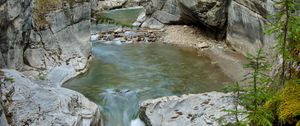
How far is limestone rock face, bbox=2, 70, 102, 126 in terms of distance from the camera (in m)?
7.75

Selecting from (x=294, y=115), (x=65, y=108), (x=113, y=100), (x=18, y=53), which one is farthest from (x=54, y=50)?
(x=294, y=115)

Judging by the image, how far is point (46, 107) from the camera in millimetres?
8172

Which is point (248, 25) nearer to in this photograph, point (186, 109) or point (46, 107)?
point (186, 109)

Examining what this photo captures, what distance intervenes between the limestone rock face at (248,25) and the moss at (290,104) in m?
10.3

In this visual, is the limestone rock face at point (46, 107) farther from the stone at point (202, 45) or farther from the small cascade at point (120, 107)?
the stone at point (202, 45)

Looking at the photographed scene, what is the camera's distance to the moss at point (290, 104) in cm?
330

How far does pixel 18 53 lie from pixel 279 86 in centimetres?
987

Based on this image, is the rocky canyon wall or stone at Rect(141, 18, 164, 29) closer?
the rocky canyon wall

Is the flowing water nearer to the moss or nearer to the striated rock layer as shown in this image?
the striated rock layer

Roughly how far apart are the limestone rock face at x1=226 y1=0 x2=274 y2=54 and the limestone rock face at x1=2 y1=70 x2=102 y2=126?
23.6ft

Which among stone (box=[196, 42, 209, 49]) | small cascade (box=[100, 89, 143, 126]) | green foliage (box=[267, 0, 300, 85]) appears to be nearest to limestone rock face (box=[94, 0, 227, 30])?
stone (box=[196, 42, 209, 49])

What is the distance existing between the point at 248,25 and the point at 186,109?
748 centimetres

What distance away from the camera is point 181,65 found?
15.0m

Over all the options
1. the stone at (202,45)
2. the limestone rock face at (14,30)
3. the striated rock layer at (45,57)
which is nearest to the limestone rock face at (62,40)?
the striated rock layer at (45,57)
